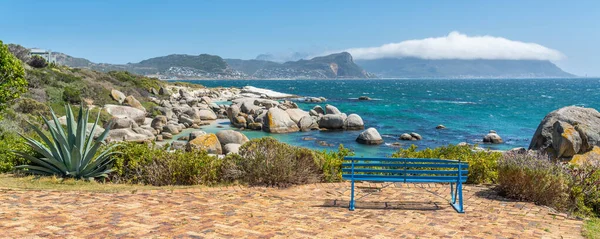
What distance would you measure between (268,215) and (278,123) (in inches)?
915

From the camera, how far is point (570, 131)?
14180 millimetres

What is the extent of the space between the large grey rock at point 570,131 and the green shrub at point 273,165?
31.7 feet

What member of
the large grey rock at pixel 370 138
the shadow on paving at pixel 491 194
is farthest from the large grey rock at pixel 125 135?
the shadow on paving at pixel 491 194

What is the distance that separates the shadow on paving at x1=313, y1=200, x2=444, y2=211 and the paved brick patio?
2 centimetres

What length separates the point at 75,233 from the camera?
5.16m

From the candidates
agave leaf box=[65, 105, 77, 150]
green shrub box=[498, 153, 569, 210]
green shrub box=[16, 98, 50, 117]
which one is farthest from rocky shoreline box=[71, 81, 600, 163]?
green shrub box=[498, 153, 569, 210]

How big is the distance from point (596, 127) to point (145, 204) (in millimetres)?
15143

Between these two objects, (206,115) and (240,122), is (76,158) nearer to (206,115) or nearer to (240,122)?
(240,122)

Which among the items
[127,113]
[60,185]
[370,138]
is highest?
[60,185]

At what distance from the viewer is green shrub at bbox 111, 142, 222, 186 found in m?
8.65

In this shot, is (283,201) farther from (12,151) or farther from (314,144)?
(314,144)

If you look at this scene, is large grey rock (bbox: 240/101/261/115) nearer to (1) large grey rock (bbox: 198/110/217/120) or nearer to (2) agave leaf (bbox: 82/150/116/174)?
(1) large grey rock (bbox: 198/110/217/120)

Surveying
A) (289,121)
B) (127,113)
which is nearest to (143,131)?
(127,113)

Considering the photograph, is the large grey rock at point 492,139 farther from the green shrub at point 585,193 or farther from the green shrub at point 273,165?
the green shrub at point 273,165
